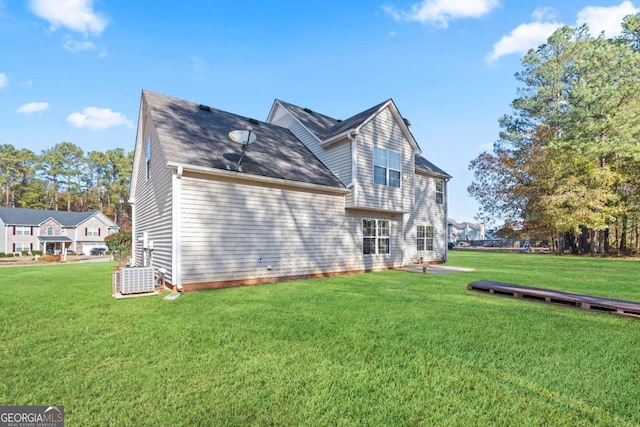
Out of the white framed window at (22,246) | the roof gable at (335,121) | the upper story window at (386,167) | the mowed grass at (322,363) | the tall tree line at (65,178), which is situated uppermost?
the tall tree line at (65,178)

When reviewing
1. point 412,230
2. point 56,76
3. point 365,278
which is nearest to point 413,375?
point 365,278

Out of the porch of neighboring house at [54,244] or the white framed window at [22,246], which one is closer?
the white framed window at [22,246]

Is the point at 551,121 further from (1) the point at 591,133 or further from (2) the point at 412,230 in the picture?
(2) the point at 412,230

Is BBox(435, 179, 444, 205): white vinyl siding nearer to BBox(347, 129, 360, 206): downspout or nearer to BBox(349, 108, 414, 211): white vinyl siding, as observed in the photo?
BBox(349, 108, 414, 211): white vinyl siding

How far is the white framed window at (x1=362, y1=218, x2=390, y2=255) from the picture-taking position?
38.4 feet

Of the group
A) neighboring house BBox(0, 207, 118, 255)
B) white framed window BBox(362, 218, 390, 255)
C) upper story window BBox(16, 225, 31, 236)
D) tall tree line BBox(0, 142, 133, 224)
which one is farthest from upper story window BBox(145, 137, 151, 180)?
tall tree line BBox(0, 142, 133, 224)

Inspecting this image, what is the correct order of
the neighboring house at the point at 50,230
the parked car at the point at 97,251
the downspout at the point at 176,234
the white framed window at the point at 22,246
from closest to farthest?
the downspout at the point at 176,234 → the neighboring house at the point at 50,230 → the white framed window at the point at 22,246 → the parked car at the point at 97,251

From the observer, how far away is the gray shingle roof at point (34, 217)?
37.3m

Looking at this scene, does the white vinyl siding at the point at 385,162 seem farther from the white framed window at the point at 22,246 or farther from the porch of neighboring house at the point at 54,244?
the white framed window at the point at 22,246

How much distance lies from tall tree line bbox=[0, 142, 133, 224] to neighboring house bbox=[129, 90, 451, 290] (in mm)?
52239

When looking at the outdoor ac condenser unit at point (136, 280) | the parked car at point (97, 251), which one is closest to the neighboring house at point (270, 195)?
the outdoor ac condenser unit at point (136, 280)

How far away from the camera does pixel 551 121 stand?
23.2m

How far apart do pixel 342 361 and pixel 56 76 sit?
19.6 meters

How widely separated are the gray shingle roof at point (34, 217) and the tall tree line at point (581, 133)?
55.1 m
